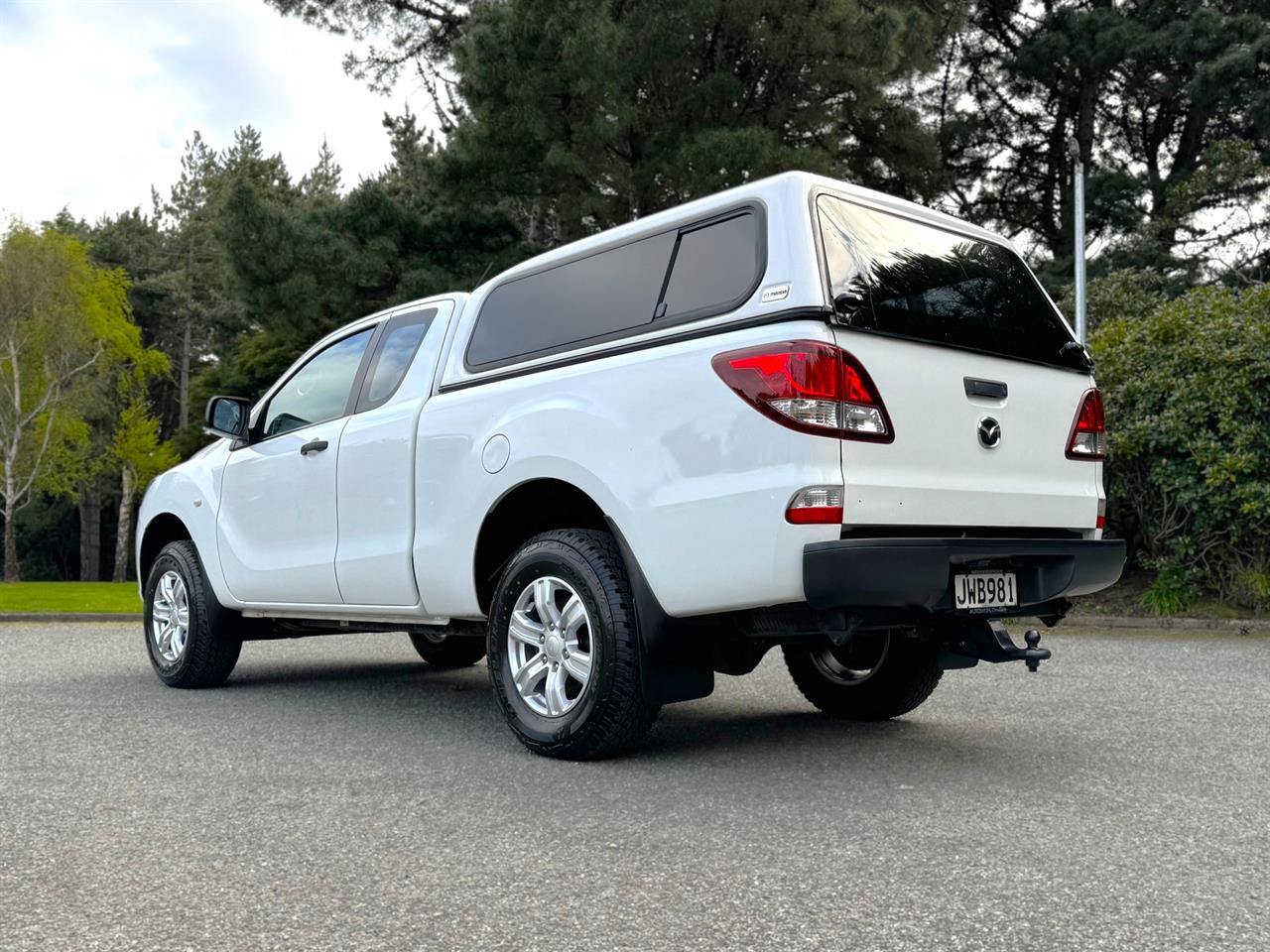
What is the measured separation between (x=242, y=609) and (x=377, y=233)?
15826 mm

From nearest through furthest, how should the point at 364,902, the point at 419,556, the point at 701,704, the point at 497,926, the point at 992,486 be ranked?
the point at 497,926
the point at 364,902
the point at 992,486
the point at 419,556
the point at 701,704

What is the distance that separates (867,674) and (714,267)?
2171 mm

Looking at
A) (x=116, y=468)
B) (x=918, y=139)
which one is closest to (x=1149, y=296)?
→ (x=918, y=139)

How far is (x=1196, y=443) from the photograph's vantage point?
10.5m

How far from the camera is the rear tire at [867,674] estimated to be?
211 inches

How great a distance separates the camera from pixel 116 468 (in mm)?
47281

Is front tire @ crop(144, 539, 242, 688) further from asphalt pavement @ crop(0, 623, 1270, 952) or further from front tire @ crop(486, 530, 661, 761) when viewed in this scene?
front tire @ crop(486, 530, 661, 761)

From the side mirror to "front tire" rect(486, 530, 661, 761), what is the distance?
246cm

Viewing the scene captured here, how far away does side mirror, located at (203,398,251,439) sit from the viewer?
21.7 ft

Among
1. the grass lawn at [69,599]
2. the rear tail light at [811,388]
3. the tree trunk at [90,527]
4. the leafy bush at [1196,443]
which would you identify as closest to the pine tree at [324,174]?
the tree trunk at [90,527]

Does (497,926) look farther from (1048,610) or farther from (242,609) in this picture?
(242,609)

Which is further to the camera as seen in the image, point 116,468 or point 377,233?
point 116,468

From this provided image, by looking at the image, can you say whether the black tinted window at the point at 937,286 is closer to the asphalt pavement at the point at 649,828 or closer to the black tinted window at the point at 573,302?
the black tinted window at the point at 573,302

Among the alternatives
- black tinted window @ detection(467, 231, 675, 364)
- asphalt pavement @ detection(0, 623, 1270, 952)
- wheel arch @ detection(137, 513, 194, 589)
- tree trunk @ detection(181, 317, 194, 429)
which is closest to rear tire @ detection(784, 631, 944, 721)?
asphalt pavement @ detection(0, 623, 1270, 952)
